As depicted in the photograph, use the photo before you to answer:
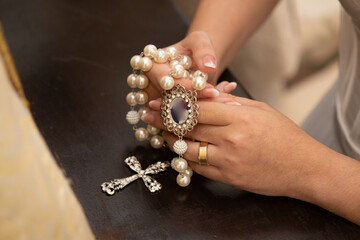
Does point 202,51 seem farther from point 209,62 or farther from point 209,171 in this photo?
point 209,171

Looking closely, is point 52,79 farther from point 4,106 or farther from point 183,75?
point 4,106

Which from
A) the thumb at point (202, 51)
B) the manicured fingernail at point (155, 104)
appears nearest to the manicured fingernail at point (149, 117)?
the manicured fingernail at point (155, 104)

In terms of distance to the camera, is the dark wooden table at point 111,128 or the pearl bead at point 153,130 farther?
the pearl bead at point 153,130

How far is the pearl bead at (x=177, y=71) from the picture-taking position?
0.67 metres

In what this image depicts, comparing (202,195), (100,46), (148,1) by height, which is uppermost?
(148,1)

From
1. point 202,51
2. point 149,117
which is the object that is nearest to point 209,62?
point 202,51

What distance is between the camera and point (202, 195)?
0.66 meters

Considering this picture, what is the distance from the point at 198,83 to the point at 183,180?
0.53ft

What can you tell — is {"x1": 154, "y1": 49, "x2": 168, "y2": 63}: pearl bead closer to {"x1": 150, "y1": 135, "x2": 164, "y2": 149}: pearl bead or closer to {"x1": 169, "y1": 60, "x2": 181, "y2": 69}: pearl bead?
{"x1": 169, "y1": 60, "x2": 181, "y2": 69}: pearl bead

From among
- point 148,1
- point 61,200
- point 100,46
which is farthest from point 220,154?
point 148,1

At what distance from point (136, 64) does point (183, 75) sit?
0.30 feet

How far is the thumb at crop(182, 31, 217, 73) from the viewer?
0.69 metres

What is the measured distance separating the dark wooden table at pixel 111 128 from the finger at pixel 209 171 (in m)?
0.02

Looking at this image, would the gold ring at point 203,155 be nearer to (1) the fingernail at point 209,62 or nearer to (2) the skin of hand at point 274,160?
(2) the skin of hand at point 274,160
